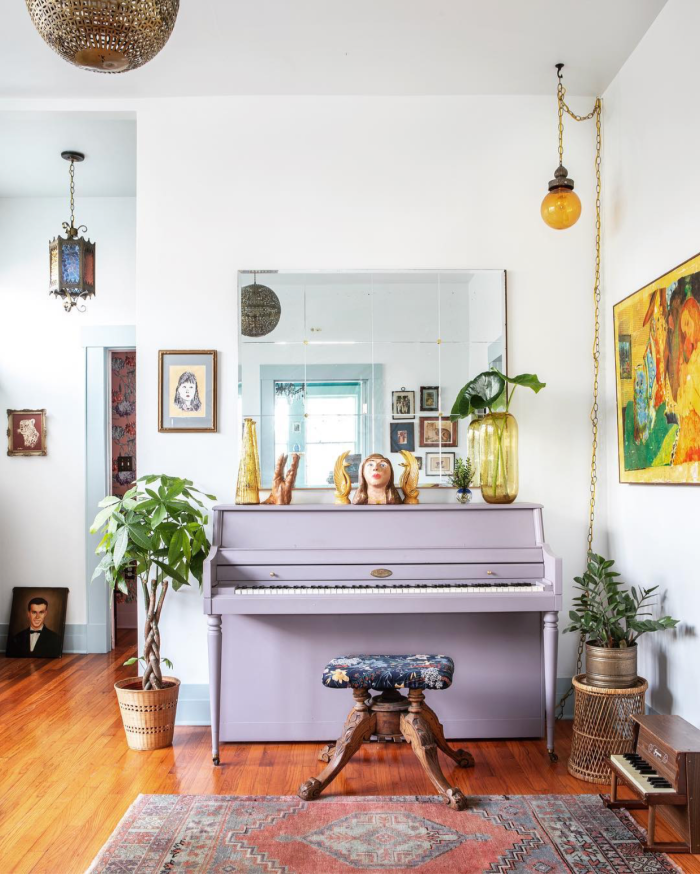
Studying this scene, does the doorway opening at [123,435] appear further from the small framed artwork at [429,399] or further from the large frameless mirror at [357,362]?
the small framed artwork at [429,399]

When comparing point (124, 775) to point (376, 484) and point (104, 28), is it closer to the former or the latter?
point (376, 484)

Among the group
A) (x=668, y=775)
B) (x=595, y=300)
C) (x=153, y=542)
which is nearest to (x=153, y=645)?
(x=153, y=542)

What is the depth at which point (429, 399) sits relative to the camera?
12.5 ft

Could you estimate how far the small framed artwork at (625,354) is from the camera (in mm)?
3523

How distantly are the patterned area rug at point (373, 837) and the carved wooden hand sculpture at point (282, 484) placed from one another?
126 centimetres

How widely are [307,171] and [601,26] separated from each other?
4.81 feet

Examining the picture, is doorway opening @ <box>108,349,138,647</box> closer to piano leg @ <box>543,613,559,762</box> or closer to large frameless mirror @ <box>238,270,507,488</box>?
large frameless mirror @ <box>238,270,507,488</box>

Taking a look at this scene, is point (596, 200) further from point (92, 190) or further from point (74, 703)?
point (74, 703)

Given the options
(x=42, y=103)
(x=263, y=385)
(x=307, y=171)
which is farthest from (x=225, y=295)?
(x=42, y=103)

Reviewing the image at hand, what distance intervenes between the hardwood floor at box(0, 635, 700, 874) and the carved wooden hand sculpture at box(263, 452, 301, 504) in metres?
1.09

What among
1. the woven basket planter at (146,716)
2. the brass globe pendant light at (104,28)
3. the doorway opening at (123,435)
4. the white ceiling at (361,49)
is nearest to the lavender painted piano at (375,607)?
the woven basket planter at (146,716)

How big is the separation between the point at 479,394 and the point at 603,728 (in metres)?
1.57

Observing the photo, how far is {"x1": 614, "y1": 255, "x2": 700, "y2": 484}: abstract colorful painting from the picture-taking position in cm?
289

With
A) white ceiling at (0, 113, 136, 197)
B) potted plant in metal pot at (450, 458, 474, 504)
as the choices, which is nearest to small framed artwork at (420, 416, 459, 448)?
potted plant in metal pot at (450, 458, 474, 504)
